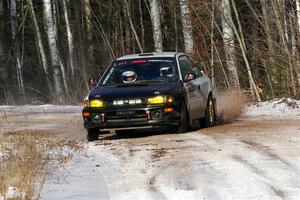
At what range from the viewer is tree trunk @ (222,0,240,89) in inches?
947

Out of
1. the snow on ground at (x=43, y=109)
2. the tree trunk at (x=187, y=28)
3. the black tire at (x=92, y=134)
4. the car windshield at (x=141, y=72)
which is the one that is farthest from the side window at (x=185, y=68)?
the tree trunk at (x=187, y=28)

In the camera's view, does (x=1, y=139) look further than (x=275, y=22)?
No

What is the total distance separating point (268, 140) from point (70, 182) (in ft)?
14.0

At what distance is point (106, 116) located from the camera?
47.1 feet

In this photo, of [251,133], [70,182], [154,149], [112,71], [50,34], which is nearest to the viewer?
[70,182]

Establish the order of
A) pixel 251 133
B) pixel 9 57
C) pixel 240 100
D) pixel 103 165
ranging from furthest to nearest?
pixel 9 57 → pixel 240 100 → pixel 251 133 → pixel 103 165

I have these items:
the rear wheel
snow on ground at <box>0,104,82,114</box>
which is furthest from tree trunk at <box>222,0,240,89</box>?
the rear wheel

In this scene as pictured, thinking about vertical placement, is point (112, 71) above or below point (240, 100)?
above

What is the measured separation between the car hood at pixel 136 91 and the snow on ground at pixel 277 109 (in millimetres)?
4327

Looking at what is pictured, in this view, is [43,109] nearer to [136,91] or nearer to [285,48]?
[285,48]

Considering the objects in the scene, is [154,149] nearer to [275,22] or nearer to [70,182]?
[70,182]

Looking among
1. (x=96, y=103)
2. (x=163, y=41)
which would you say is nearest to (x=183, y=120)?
(x=96, y=103)

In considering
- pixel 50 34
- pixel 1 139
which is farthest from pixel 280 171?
pixel 50 34

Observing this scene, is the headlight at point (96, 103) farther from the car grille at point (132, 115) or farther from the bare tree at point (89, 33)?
the bare tree at point (89, 33)
